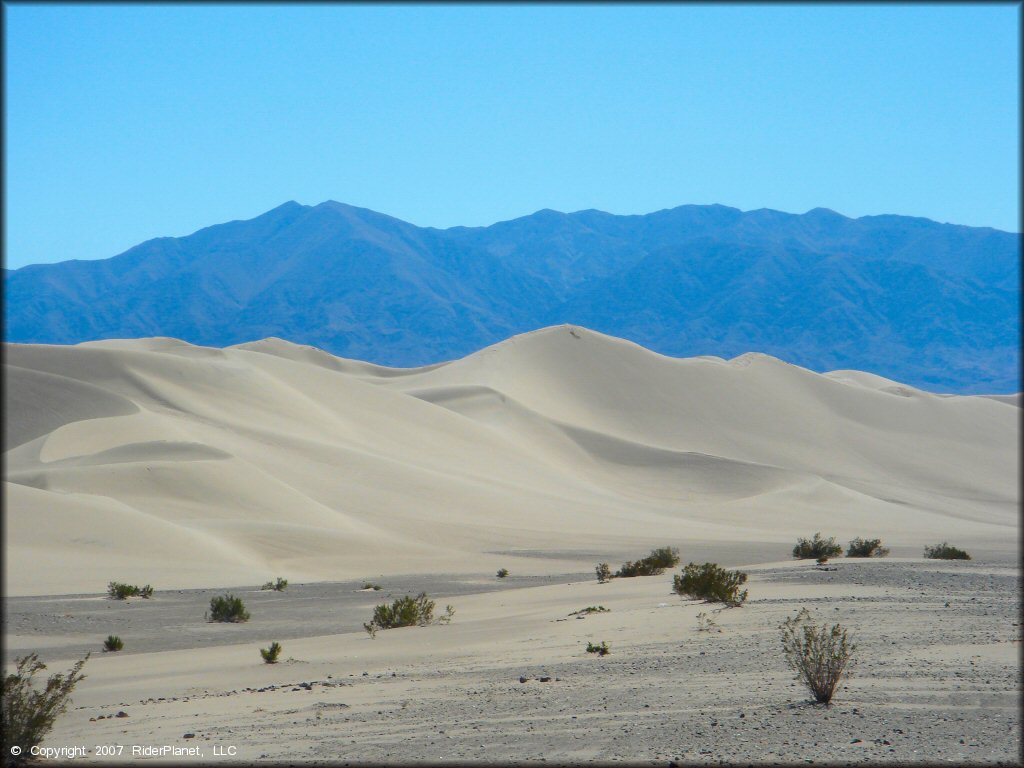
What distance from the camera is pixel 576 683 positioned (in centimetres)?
940

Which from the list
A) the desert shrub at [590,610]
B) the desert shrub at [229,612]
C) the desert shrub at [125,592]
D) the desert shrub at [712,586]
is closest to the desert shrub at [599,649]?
the desert shrub at [712,586]

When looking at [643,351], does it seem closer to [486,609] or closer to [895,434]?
[895,434]

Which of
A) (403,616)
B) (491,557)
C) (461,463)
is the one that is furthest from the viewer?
(461,463)

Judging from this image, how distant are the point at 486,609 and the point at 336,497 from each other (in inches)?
947

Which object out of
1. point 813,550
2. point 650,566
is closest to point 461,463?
point 813,550

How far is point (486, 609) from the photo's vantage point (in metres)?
18.0

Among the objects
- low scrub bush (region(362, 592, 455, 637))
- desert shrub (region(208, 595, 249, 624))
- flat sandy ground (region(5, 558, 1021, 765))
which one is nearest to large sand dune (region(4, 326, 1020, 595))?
flat sandy ground (region(5, 558, 1021, 765))

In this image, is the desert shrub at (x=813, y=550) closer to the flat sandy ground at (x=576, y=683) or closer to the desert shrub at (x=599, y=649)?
the flat sandy ground at (x=576, y=683)

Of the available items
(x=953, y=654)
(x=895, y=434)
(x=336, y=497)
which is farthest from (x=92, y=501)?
(x=895, y=434)

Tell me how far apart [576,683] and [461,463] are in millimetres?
47249

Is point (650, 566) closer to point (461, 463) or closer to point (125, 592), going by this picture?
point (125, 592)

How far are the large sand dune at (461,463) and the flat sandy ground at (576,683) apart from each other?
7.13 ft

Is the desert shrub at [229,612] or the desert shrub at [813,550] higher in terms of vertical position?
the desert shrub at [813,550]

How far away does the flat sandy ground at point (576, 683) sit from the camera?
22.9ft
